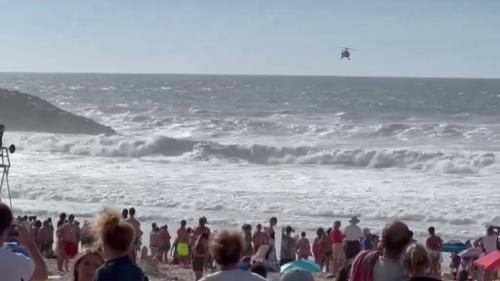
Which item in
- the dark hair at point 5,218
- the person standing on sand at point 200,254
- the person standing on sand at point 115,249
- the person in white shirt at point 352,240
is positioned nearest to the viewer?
the dark hair at point 5,218

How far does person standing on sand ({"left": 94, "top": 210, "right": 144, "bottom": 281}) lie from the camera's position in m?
4.88

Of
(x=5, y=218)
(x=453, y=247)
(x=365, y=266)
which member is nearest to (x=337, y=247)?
(x=453, y=247)

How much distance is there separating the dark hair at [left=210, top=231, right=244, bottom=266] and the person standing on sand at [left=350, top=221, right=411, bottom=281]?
Result: 804mm

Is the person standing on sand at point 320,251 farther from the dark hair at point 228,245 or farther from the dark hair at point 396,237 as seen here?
the dark hair at point 228,245

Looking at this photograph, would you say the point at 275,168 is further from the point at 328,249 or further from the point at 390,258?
the point at 390,258

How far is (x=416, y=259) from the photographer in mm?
5039

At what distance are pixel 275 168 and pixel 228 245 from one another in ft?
103

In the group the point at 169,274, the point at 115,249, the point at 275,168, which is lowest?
the point at 169,274

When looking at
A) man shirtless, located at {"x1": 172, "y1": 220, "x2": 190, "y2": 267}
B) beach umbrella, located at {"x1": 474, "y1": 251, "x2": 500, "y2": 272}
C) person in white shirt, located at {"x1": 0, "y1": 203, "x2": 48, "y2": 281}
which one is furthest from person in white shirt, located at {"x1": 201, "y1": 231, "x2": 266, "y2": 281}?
man shirtless, located at {"x1": 172, "y1": 220, "x2": 190, "y2": 267}

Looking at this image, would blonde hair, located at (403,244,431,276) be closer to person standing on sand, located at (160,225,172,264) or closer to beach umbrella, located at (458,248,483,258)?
beach umbrella, located at (458,248,483,258)

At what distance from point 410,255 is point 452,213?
19.3 metres

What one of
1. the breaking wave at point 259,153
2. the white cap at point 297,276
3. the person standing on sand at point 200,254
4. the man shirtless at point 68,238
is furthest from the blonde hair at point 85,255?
the breaking wave at point 259,153

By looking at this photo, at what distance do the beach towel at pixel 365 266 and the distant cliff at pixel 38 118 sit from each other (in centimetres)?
4582

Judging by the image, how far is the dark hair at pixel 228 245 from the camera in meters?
4.96
